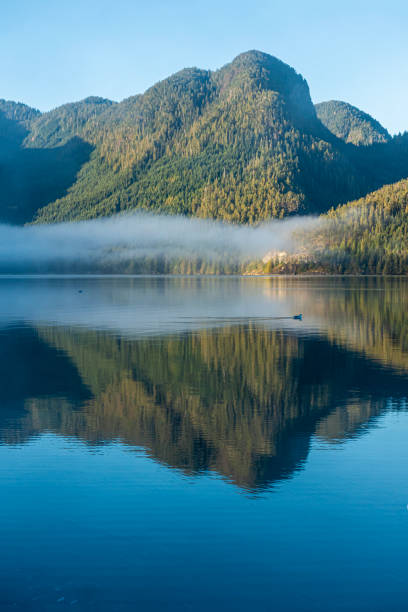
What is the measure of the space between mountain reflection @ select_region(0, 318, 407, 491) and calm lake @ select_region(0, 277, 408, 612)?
17 centimetres

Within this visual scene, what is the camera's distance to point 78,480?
23.5 meters

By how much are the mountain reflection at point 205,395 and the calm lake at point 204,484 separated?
168mm

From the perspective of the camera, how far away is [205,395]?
38.4 meters

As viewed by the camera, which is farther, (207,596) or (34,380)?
(34,380)

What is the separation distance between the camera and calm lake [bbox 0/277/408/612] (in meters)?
16.1

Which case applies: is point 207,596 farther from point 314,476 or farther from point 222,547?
point 314,476

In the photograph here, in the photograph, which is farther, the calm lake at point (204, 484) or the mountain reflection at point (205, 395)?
the mountain reflection at point (205, 395)

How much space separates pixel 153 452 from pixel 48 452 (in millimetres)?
4888

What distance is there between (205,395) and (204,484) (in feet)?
50.8

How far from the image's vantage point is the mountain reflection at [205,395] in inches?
1082

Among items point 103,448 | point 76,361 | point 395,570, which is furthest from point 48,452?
point 76,361

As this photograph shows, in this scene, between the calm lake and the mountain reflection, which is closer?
the calm lake

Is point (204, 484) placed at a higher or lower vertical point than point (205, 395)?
lower

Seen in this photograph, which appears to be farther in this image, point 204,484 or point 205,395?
point 205,395
